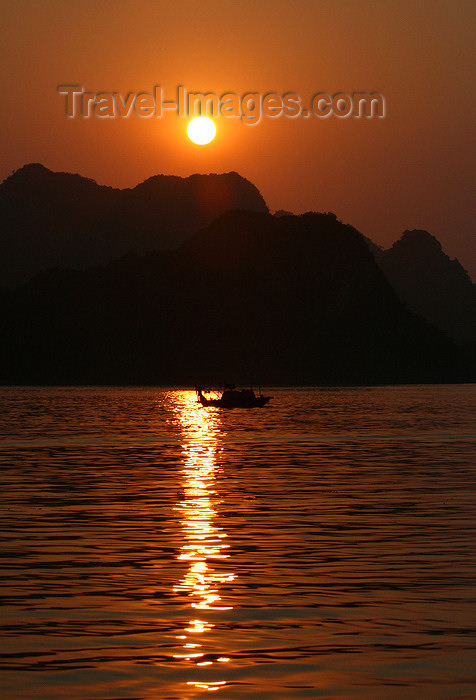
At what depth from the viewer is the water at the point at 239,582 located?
1564 cm

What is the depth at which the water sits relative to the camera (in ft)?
51.3

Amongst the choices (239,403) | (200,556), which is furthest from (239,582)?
(239,403)

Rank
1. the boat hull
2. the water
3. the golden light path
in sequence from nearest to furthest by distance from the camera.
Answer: the water → the golden light path → the boat hull

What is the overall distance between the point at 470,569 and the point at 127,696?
36.4ft

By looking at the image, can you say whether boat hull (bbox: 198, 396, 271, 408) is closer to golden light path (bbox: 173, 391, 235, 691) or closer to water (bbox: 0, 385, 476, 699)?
golden light path (bbox: 173, 391, 235, 691)

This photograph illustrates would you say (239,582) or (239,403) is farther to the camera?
(239,403)

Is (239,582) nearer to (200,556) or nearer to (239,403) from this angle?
(200,556)

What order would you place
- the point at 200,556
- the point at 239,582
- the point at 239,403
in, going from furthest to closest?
the point at 239,403 < the point at 200,556 < the point at 239,582

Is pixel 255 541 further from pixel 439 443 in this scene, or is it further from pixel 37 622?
pixel 439 443

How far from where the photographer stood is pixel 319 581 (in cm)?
2270

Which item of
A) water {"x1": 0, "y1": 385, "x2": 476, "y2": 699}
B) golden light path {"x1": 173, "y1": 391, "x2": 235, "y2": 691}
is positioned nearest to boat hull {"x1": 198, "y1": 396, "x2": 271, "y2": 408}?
golden light path {"x1": 173, "y1": 391, "x2": 235, "y2": 691}

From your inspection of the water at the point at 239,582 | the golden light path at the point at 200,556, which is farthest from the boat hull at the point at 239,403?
the water at the point at 239,582

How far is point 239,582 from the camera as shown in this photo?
2262 centimetres

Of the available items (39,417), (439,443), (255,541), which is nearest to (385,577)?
(255,541)
